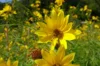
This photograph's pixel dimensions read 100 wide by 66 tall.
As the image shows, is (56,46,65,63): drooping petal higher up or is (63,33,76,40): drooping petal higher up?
(56,46,65,63): drooping petal

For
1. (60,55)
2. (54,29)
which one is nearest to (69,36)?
(54,29)

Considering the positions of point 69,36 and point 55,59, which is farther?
point 69,36

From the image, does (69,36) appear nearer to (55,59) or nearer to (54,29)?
(54,29)

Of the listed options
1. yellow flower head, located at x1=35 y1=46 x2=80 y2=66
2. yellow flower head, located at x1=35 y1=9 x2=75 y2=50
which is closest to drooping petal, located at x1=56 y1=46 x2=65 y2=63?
yellow flower head, located at x1=35 y1=46 x2=80 y2=66

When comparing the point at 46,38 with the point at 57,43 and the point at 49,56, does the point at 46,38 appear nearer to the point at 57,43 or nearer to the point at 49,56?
the point at 57,43

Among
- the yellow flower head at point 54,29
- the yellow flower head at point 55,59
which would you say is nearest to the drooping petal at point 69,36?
the yellow flower head at point 54,29

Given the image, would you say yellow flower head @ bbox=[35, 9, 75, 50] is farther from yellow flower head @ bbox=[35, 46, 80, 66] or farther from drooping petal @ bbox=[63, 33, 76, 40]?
yellow flower head @ bbox=[35, 46, 80, 66]

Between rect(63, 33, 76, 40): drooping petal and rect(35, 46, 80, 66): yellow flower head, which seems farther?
rect(63, 33, 76, 40): drooping petal

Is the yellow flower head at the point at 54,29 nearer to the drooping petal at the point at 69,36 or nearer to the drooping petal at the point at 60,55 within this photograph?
the drooping petal at the point at 69,36
